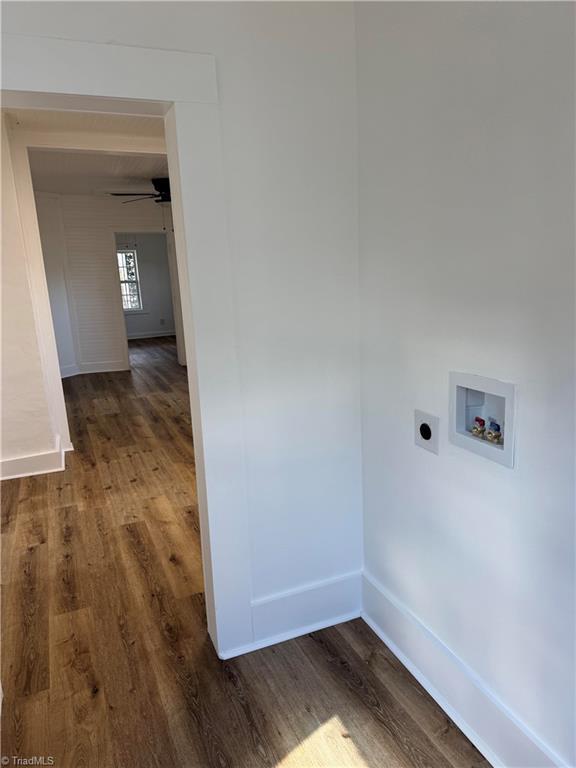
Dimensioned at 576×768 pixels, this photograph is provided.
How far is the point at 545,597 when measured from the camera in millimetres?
1248

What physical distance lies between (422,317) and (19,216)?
3179 mm

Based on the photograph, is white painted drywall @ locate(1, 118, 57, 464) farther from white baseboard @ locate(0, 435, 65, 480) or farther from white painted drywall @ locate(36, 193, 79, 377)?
white painted drywall @ locate(36, 193, 79, 377)

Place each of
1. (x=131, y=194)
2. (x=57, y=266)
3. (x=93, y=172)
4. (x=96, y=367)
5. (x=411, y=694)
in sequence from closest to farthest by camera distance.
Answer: (x=411, y=694) < (x=93, y=172) < (x=131, y=194) < (x=57, y=266) < (x=96, y=367)

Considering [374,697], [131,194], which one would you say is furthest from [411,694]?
[131,194]

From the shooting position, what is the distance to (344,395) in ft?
6.41

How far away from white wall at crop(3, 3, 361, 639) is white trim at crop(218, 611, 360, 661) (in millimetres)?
29

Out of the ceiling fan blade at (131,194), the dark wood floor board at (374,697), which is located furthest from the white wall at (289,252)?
the ceiling fan blade at (131,194)

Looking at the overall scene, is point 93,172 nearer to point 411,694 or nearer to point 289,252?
point 289,252

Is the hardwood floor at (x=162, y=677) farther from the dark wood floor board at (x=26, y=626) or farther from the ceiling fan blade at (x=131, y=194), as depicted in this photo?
the ceiling fan blade at (x=131, y=194)

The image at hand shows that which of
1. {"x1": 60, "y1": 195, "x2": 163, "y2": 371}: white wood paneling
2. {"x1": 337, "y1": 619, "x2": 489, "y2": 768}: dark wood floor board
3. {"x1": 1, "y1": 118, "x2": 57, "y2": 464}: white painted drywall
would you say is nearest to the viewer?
{"x1": 337, "y1": 619, "x2": 489, "y2": 768}: dark wood floor board

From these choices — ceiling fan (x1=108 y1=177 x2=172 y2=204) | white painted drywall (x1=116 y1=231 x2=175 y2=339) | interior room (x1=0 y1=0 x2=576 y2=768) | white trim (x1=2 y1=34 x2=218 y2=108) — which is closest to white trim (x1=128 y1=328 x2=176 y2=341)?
white painted drywall (x1=116 y1=231 x2=175 y2=339)

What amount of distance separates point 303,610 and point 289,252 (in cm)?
141

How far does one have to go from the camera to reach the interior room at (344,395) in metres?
1.22

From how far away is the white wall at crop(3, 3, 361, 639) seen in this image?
5.09ft
